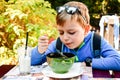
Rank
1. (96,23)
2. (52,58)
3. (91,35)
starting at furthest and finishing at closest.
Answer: (96,23) < (91,35) < (52,58)

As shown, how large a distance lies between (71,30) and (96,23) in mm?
6889

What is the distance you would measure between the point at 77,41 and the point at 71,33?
0.30ft

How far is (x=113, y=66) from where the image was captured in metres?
1.72

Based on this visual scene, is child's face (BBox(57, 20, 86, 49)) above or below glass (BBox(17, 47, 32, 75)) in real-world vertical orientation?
above

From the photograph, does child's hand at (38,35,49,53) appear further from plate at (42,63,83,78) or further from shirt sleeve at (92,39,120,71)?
shirt sleeve at (92,39,120,71)

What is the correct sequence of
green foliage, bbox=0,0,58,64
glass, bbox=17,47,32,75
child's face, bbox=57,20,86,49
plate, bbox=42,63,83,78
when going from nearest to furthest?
plate, bbox=42,63,83,78 → glass, bbox=17,47,32,75 → child's face, bbox=57,20,86,49 → green foliage, bbox=0,0,58,64

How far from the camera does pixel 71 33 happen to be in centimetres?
179

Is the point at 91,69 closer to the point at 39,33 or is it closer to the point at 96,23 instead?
the point at 39,33

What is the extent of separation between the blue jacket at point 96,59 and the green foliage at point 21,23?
1.84 m

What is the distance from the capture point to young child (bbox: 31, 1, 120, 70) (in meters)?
1.73

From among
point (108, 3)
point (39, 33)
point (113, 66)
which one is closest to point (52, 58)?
point (113, 66)

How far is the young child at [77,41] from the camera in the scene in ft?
5.69

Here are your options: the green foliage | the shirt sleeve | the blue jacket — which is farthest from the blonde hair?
the green foliage

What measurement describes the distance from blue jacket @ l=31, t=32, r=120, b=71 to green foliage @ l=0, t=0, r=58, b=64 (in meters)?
1.84
